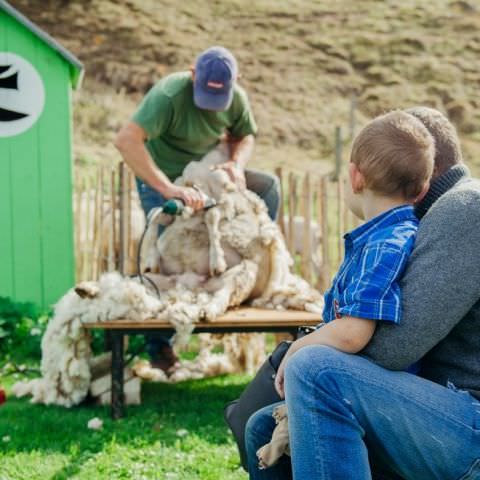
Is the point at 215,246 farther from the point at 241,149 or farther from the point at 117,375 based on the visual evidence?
the point at 117,375

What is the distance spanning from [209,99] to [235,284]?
1214 mm

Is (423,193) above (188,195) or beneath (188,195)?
above

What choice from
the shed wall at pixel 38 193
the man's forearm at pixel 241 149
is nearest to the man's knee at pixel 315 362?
the man's forearm at pixel 241 149

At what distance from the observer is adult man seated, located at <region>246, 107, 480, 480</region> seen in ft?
7.40

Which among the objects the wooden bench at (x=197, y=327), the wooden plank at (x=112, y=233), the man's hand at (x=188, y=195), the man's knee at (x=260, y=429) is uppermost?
the man's knee at (x=260, y=429)

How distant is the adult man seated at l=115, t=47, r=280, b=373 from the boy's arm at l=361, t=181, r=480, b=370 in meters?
2.83

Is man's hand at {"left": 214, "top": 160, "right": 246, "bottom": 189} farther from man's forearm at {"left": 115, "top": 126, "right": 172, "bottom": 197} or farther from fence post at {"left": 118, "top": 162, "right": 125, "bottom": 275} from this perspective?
fence post at {"left": 118, "top": 162, "right": 125, "bottom": 275}

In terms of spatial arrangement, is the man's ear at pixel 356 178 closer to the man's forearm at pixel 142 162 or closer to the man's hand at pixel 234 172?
the man's forearm at pixel 142 162

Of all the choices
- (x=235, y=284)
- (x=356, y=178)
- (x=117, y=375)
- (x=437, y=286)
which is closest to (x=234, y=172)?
(x=235, y=284)

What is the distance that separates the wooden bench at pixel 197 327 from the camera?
15.0 feet

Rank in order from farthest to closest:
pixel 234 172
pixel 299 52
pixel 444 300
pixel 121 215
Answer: pixel 299 52 → pixel 121 215 → pixel 234 172 → pixel 444 300

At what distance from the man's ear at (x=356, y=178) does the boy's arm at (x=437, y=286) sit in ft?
0.94

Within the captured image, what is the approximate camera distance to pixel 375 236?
2.44 meters

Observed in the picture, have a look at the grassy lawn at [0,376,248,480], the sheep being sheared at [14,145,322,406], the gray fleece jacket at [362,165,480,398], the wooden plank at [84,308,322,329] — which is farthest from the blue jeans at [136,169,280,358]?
the gray fleece jacket at [362,165,480,398]
